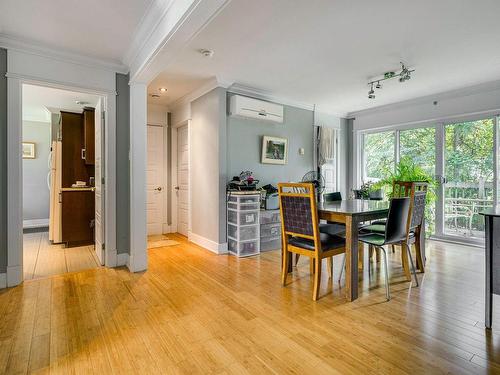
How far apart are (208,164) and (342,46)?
2387mm

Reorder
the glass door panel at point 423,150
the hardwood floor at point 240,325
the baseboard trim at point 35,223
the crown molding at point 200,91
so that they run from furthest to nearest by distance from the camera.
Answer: the baseboard trim at point 35,223 → the glass door panel at point 423,150 → the crown molding at point 200,91 → the hardwood floor at point 240,325

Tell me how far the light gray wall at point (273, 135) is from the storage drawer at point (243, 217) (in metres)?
0.59

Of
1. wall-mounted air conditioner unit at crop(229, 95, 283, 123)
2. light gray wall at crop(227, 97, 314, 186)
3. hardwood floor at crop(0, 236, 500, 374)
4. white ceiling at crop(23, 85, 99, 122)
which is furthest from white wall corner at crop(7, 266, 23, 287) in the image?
wall-mounted air conditioner unit at crop(229, 95, 283, 123)

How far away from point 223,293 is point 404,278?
75.6 inches

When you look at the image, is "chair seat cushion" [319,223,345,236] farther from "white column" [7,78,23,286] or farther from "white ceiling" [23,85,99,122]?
"white ceiling" [23,85,99,122]

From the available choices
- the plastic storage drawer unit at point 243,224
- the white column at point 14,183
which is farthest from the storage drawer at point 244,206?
the white column at point 14,183

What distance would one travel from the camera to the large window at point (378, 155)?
18.4 feet

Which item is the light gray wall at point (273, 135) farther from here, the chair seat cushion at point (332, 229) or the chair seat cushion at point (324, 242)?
the chair seat cushion at point (324, 242)

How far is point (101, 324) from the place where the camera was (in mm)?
2072

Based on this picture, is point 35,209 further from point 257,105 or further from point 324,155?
point 324,155

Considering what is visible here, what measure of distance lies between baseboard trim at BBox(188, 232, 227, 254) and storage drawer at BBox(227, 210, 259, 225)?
388 mm

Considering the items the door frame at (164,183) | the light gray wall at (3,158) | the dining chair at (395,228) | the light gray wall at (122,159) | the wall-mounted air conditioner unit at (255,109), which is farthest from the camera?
the door frame at (164,183)

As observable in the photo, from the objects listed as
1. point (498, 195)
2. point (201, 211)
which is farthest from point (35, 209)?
point (498, 195)

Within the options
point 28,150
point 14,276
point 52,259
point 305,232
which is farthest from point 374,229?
point 28,150
